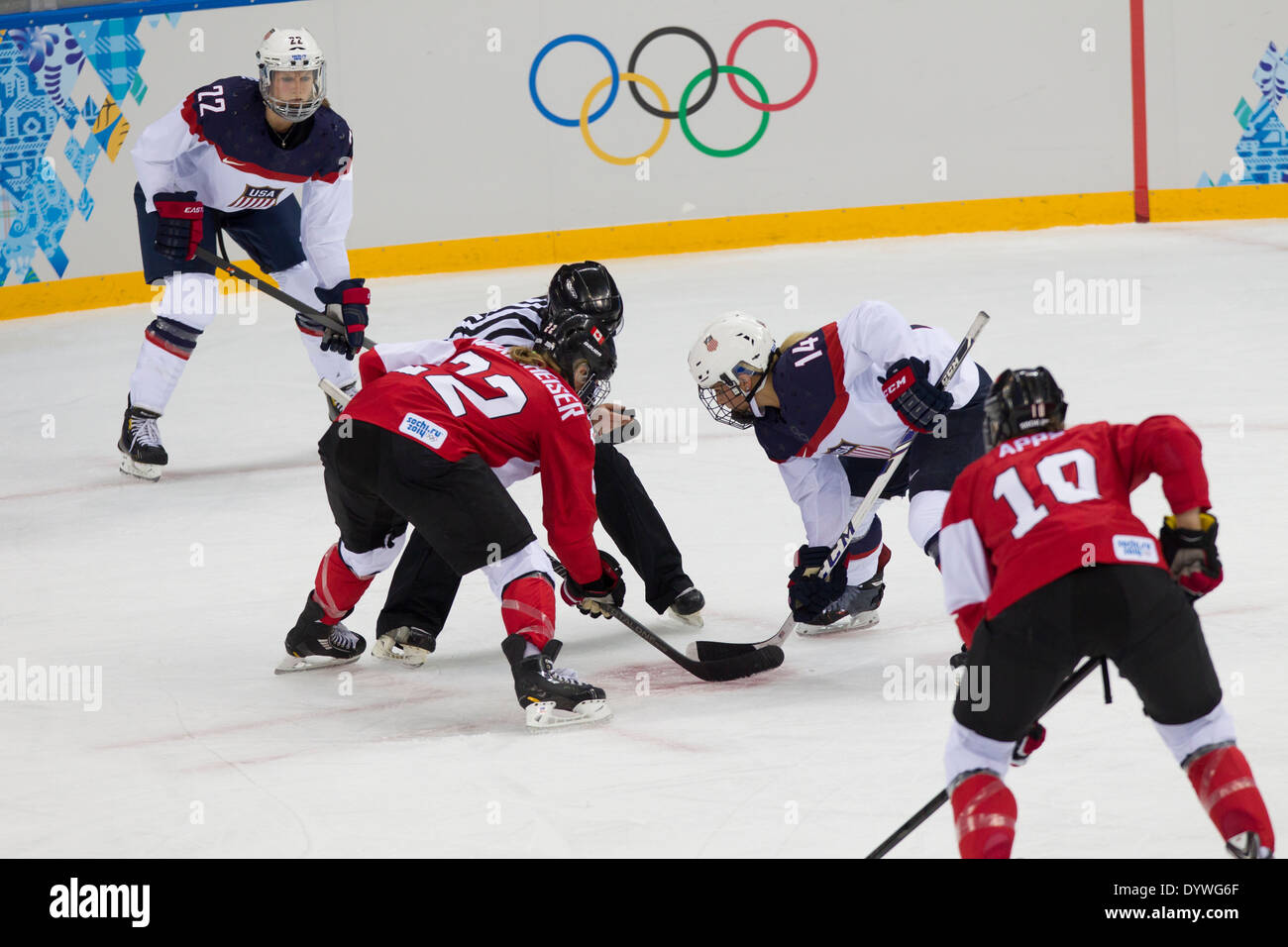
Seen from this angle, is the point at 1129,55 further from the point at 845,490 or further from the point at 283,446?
the point at 845,490

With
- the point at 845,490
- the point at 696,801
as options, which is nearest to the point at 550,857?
the point at 696,801

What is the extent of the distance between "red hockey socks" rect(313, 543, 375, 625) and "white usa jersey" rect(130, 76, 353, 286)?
2.40 meters

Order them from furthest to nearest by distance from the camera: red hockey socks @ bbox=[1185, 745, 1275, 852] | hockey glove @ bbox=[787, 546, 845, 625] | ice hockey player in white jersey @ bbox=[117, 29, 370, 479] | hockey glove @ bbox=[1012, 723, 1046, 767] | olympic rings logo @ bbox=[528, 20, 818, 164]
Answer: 1. olympic rings logo @ bbox=[528, 20, 818, 164]
2. ice hockey player in white jersey @ bbox=[117, 29, 370, 479]
3. hockey glove @ bbox=[787, 546, 845, 625]
4. hockey glove @ bbox=[1012, 723, 1046, 767]
5. red hockey socks @ bbox=[1185, 745, 1275, 852]

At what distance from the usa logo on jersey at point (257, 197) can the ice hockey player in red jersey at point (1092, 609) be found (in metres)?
4.26

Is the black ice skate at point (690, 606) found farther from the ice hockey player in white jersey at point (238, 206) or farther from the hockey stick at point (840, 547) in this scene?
the ice hockey player in white jersey at point (238, 206)

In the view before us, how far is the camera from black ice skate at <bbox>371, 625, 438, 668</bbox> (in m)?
4.25

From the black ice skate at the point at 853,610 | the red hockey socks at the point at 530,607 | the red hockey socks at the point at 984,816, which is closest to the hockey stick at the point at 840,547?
the black ice skate at the point at 853,610

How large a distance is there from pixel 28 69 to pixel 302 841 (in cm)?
703

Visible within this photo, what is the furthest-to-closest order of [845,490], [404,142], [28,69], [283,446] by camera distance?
1. [404,142]
2. [28,69]
3. [283,446]
4. [845,490]

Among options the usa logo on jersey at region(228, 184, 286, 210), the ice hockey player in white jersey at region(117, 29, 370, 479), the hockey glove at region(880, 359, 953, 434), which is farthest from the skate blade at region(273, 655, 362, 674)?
A: the usa logo on jersey at region(228, 184, 286, 210)

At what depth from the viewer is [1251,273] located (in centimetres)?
846

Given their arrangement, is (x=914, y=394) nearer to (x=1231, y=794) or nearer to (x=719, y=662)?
(x=719, y=662)

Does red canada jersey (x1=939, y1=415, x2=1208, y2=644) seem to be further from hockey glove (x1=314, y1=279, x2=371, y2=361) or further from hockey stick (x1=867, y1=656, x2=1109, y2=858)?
hockey glove (x1=314, y1=279, x2=371, y2=361)

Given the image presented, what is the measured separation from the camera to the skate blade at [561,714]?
3.69 m
